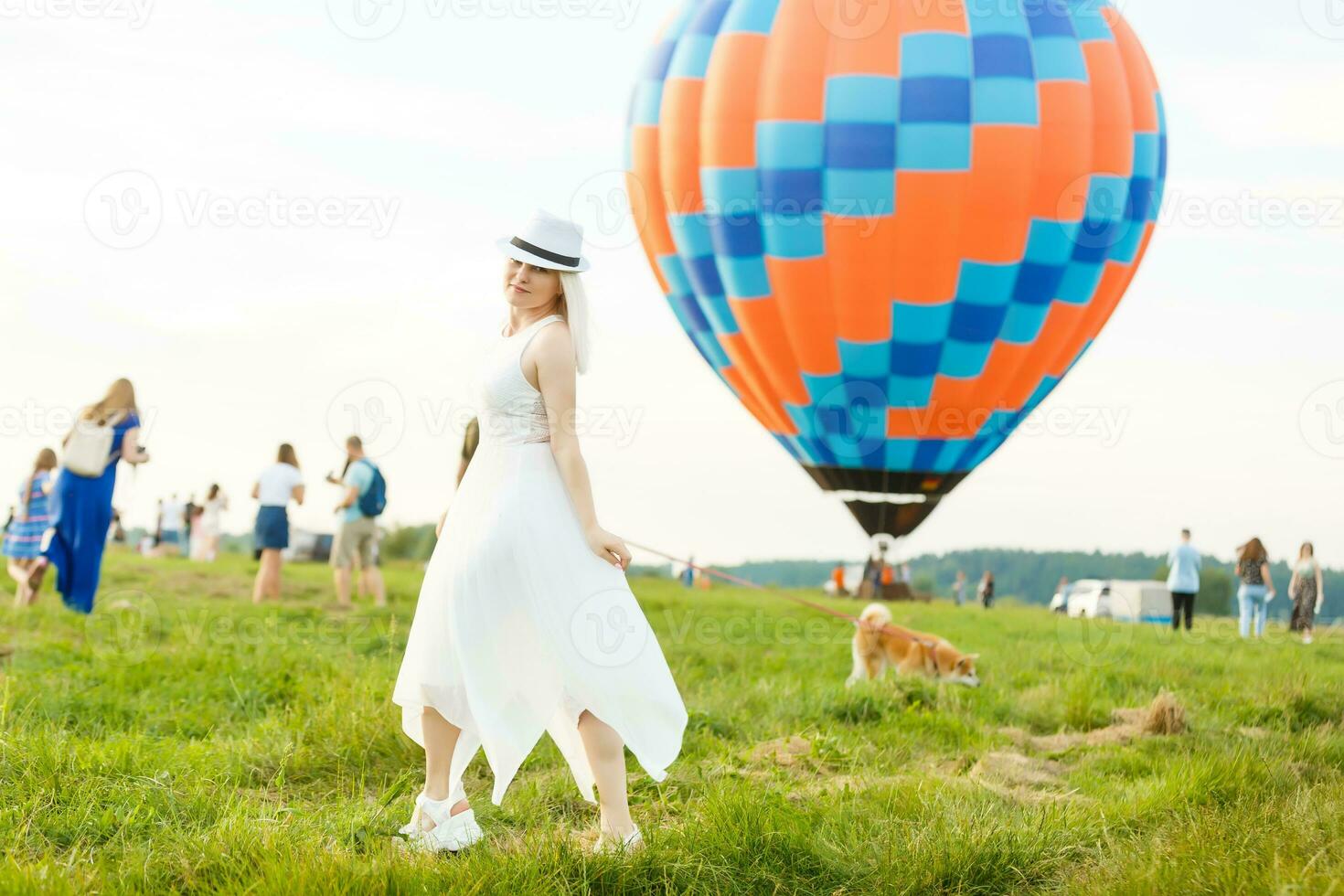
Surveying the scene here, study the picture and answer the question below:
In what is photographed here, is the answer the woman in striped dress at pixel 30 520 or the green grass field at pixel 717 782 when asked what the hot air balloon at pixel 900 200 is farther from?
the woman in striped dress at pixel 30 520

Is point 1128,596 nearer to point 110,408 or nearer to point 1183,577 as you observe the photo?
point 1183,577

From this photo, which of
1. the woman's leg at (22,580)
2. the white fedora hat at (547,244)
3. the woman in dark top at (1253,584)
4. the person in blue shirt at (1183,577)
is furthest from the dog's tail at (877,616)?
the woman in dark top at (1253,584)

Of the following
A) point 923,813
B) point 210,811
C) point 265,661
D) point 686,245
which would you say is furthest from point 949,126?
Answer: point 210,811

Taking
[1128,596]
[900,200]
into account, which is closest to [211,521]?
[900,200]

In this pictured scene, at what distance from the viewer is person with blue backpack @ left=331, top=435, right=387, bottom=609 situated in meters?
11.8

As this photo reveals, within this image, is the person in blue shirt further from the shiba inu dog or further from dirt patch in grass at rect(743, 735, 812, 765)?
dirt patch in grass at rect(743, 735, 812, 765)

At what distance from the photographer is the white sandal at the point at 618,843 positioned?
3732mm

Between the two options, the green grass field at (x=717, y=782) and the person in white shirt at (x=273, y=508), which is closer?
the green grass field at (x=717, y=782)

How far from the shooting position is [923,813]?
4262mm

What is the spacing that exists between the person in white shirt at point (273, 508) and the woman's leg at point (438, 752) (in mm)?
8378

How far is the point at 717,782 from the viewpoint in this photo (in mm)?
4898

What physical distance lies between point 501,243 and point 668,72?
320 inches

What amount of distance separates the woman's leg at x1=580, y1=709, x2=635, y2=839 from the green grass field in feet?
0.52

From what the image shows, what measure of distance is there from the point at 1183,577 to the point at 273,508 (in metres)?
10.3
